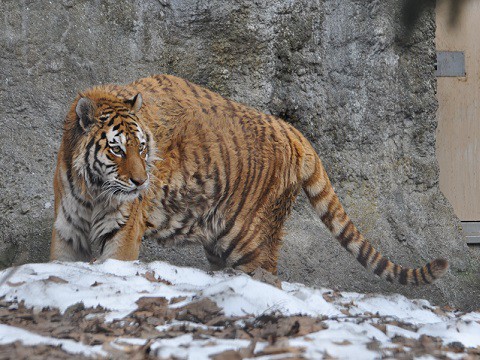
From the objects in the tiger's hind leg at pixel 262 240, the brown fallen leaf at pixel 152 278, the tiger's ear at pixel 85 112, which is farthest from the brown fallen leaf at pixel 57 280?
the tiger's hind leg at pixel 262 240

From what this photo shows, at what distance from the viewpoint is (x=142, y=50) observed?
247 inches

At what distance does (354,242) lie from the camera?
16.4 ft

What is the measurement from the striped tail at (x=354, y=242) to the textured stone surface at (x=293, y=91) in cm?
120

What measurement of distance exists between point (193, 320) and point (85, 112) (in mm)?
1935

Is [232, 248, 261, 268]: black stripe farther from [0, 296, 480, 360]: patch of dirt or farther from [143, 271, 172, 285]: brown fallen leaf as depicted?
[0, 296, 480, 360]: patch of dirt

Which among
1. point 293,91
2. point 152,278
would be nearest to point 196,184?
point 152,278

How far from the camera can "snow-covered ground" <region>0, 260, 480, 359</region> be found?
8.38 feet

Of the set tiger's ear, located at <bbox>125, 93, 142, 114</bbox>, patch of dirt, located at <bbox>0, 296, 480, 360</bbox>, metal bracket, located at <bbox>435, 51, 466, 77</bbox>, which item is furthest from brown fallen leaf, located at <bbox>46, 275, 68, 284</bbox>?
metal bracket, located at <bbox>435, 51, 466, 77</bbox>

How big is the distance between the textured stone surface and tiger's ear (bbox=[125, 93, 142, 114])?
148 centimetres

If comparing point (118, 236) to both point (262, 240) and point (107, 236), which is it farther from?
point (262, 240)

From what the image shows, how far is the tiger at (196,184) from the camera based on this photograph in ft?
14.9

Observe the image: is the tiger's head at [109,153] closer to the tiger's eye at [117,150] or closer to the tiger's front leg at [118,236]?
the tiger's eye at [117,150]

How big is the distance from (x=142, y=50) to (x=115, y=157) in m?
2.03

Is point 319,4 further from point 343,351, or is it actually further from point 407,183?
point 343,351
